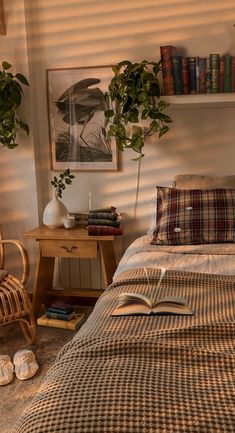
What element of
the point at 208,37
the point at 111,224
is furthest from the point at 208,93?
the point at 111,224

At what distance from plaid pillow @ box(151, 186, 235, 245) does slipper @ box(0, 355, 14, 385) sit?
1083 mm

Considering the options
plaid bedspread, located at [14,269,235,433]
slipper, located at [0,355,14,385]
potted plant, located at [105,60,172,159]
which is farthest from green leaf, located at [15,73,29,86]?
plaid bedspread, located at [14,269,235,433]

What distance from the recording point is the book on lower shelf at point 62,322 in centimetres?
274

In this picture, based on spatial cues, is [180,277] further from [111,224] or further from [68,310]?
[68,310]

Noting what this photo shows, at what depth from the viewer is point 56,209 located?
113 inches

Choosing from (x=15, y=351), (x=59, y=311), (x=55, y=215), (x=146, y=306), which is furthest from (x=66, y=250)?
(x=146, y=306)

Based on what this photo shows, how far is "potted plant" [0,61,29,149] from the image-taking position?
9.12 feet

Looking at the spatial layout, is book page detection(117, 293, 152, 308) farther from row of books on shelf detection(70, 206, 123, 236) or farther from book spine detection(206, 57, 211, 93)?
book spine detection(206, 57, 211, 93)

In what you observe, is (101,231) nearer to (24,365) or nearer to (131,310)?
(24,365)

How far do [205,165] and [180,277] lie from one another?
1350mm

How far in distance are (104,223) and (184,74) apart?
3.71 ft

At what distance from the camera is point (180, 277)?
1736 millimetres

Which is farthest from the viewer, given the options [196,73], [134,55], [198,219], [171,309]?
[134,55]

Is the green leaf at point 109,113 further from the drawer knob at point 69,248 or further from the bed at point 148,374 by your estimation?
the bed at point 148,374
